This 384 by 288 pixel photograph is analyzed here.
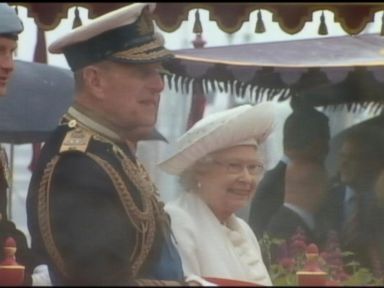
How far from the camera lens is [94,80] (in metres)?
5.71

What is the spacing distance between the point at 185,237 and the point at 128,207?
22.5 inches

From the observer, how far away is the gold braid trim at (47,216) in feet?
18.1

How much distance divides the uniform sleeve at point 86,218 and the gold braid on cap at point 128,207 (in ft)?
0.04

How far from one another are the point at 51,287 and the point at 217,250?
31.8 inches

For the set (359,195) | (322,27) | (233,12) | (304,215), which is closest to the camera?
(233,12)

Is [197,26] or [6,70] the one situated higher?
[197,26]

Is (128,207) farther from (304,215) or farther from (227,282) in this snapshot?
(304,215)

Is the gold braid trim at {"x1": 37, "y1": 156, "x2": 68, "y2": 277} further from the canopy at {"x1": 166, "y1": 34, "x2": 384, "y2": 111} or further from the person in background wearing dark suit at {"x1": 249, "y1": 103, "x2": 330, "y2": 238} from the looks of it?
the person in background wearing dark suit at {"x1": 249, "y1": 103, "x2": 330, "y2": 238}

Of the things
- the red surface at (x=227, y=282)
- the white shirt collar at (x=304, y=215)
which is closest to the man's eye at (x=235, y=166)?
the red surface at (x=227, y=282)

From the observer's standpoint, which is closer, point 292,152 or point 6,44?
point 6,44

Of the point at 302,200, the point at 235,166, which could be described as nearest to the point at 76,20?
the point at 235,166

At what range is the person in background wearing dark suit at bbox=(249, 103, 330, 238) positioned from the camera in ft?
21.0

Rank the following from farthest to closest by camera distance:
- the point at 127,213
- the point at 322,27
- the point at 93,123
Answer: the point at 322,27, the point at 93,123, the point at 127,213

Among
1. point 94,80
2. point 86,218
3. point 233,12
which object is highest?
point 233,12
